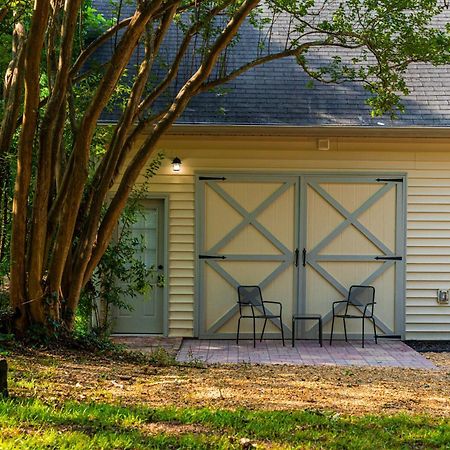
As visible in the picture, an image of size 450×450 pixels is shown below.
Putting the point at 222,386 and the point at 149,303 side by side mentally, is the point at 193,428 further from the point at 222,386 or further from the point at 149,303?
the point at 149,303

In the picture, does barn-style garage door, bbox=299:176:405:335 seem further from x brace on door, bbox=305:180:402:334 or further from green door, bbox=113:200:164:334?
green door, bbox=113:200:164:334

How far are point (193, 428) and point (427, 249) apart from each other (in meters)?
6.94

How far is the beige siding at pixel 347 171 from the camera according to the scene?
33.2 feet

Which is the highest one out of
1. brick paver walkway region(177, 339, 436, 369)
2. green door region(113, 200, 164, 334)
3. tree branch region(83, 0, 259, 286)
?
tree branch region(83, 0, 259, 286)

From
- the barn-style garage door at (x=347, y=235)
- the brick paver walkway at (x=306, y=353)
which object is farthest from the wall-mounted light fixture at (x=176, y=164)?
the brick paver walkway at (x=306, y=353)

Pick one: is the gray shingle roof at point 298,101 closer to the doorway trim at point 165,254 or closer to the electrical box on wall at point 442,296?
the doorway trim at point 165,254

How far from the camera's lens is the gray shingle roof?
994cm

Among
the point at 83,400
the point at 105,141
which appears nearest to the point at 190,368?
the point at 83,400

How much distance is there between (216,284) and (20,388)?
5663mm

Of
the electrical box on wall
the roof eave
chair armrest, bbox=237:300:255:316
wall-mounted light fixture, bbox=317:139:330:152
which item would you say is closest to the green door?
chair armrest, bbox=237:300:255:316

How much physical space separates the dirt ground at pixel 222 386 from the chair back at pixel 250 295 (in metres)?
2.71

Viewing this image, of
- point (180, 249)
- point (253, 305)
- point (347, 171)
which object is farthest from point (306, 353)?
point (347, 171)

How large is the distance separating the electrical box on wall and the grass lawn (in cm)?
355

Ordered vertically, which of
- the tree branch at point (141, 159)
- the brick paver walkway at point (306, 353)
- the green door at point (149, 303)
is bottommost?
the brick paver walkway at point (306, 353)
